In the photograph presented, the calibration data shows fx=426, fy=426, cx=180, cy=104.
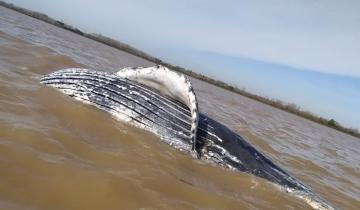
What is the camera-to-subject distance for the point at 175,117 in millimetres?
5508

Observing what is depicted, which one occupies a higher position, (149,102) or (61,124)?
(149,102)

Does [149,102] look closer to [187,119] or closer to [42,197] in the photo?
[187,119]

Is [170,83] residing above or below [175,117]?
above

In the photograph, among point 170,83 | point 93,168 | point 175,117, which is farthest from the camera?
point 170,83

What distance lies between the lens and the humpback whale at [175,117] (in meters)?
5.36

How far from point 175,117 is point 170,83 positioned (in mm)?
479

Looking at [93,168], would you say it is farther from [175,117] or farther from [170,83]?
[170,83]

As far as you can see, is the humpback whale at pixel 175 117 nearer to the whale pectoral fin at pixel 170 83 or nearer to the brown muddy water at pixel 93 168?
the whale pectoral fin at pixel 170 83

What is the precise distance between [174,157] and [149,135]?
0.61 meters

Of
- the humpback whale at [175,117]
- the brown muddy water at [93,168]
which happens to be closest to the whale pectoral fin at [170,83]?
the humpback whale at [175,117]

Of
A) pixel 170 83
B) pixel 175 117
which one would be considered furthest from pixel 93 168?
pixel 170 83

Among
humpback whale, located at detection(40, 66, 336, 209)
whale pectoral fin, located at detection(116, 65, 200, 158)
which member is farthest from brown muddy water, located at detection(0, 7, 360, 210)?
whale pectoral fin, located at detection(116, 65, 200, 158)

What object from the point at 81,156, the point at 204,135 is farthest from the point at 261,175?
the point at 81,156

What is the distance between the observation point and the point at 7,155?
10.9ft
